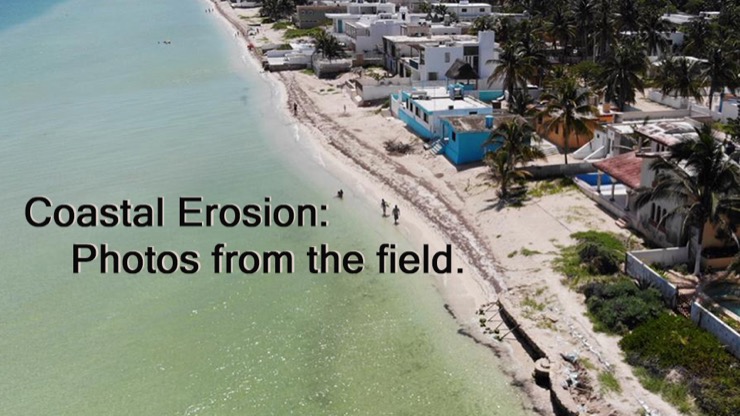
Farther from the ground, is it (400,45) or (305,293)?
(400,45)

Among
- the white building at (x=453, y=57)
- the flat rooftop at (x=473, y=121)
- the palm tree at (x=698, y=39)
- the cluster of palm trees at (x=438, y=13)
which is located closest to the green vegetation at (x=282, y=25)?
the cluster of palm trees at (x=438, y=13)

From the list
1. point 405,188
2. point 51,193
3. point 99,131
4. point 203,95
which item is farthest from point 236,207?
point 203,95

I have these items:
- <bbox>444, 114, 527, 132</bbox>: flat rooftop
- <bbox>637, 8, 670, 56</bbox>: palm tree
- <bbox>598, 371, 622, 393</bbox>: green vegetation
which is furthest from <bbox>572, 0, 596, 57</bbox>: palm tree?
<bbox>598, 371, 622, 393</bbox>: green vegetation

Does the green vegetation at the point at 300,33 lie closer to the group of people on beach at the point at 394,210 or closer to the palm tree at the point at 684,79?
the palm tree at the point at 684,79

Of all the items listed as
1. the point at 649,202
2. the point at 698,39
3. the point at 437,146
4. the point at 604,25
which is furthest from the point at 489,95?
the point at 649,202

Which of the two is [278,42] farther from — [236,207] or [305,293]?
[305,293]

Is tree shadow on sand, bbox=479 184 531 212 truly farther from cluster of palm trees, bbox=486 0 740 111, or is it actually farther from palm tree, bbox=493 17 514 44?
palm tree, bbox=493 17 514 44
